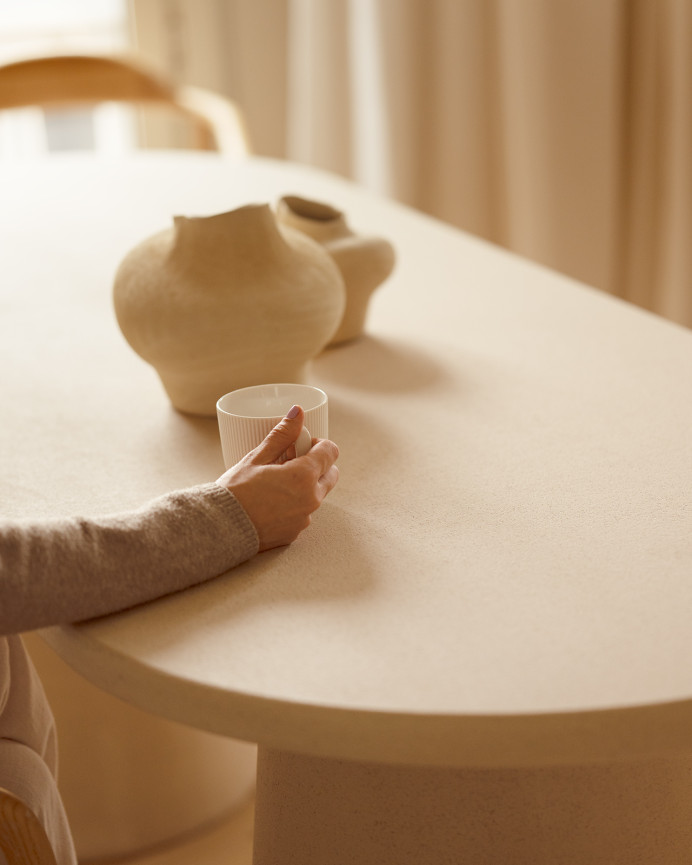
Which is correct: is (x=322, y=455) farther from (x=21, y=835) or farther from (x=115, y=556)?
(x=21, y=835)

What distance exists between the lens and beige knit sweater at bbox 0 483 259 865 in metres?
0.63

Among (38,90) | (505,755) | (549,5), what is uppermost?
(549,5)

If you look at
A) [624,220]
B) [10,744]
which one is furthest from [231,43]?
[10,744]

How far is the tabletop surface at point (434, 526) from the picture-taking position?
56 centimetres

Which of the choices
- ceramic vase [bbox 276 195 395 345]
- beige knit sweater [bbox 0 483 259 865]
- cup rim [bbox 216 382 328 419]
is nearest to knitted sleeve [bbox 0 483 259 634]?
beige knit sweater [bbox 0 483 259 865]

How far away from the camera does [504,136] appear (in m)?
2.58

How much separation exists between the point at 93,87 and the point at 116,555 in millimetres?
2147

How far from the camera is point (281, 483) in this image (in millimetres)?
726

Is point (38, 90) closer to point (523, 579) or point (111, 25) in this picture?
point (111, 25)

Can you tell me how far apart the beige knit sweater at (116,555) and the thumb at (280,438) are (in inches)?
1.8

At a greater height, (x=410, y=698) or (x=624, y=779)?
(x=410, y=698)

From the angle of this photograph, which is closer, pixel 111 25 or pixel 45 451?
pixel 45 451

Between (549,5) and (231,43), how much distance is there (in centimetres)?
99

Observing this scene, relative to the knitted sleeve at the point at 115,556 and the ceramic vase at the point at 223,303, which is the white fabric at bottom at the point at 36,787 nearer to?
the knitted sleeve at the point at 115,556
